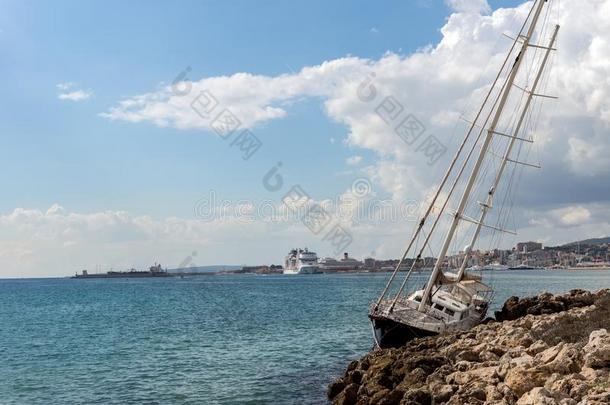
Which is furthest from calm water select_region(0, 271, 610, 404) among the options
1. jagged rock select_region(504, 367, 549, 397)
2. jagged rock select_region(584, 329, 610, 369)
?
jagged rock select_region(584, 329, 610, 369)

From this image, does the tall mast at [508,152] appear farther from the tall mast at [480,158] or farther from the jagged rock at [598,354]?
the jagged rock at [598,354]

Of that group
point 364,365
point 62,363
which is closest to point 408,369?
point 364,365

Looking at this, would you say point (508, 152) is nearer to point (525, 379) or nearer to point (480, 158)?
point (480, 158)

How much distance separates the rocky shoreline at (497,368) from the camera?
16.4 meters

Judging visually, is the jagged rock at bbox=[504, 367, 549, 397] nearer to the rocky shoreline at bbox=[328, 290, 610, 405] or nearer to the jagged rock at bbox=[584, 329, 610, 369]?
the rocky shoreline at bbox=[328, 290, 610, 405]

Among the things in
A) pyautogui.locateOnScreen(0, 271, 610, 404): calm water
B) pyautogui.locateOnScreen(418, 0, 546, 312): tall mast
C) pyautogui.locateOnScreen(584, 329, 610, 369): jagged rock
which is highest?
pyautogui.locateOnScreen(418, 0, 546, 312): tall mast

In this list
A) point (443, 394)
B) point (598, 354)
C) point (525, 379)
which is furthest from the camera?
point (443, 394)

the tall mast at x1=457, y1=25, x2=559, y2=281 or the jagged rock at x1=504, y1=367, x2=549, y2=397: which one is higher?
the tall mast at x1=457, y1=25, x2=559, y2=281

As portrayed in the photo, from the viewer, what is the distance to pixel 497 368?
1958cm

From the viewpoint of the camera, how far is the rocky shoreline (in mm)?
16422

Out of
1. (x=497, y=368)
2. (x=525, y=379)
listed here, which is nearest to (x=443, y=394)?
(x=497, y=368)

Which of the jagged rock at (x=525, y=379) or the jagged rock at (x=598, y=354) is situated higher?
the jagged rock at (x=598, y=354)

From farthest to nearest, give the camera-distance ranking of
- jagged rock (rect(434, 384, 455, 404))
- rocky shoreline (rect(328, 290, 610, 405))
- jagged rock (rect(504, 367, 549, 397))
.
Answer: jagged rock (rect(434, 384, 455, 404)) → jagged rock (rect(504, 367, 549, 397)) → rocky shoreline (rect(328, 290, 610, 405))

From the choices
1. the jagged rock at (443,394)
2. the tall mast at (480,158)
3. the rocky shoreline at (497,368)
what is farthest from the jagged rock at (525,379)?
the tall mast at (480,158)
